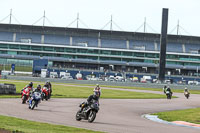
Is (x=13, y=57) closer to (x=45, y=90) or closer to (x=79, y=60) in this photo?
(x=79, y=60)

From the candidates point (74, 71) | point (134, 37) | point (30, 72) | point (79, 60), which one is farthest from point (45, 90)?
point (134, 37)

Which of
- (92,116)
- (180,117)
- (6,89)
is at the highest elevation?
(6,89)

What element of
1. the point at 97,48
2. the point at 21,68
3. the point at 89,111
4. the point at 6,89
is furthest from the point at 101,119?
the point at 97,48

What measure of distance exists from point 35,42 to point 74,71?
20323 millimetres

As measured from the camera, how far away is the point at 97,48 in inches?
5310

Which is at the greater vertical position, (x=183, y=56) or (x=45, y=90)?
(x=183, y=56)

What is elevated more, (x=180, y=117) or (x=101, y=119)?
(x=101, y=119)

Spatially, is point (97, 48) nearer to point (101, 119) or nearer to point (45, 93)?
point (45, 93)

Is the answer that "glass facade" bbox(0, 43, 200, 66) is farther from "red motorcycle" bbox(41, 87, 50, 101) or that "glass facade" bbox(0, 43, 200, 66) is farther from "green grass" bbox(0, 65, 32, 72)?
"red motorcycle" bbox(41, 87, 50, 101)

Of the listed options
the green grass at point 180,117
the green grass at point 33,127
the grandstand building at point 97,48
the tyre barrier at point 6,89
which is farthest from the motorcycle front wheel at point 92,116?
the grandstand building at point 97,48

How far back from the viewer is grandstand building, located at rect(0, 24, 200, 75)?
134 m

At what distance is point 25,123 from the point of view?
16906 millimetres

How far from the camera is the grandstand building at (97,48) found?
441ft

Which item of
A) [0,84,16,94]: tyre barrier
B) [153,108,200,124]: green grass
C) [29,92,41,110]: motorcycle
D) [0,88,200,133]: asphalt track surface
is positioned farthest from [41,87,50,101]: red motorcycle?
[153,108,200,124]: green grass
